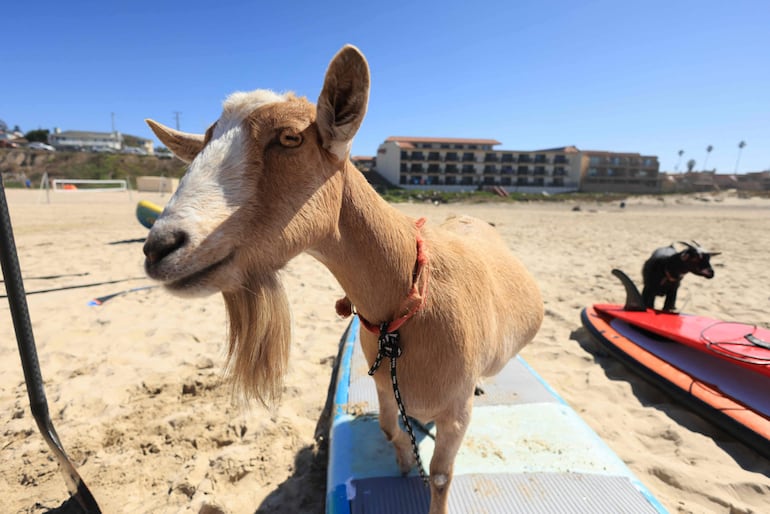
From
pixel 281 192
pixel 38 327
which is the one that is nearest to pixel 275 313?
pixel 281 192

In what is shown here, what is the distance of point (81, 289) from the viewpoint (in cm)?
634

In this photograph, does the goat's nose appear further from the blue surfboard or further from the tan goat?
the blue surfboard

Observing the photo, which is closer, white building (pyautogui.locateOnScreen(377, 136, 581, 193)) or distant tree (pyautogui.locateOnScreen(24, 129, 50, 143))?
white building (pyautogui.locateOnScreen(377, 136, 581, 193))

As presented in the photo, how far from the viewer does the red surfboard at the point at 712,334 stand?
3.52 m

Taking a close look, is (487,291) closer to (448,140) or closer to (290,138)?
(290,138)

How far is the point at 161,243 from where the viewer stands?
1105 millimetres

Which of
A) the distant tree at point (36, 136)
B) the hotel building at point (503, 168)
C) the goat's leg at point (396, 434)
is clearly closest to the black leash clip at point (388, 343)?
the goat's leg at point (396, 434)

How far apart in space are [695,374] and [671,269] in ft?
5.16

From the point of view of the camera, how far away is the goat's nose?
1.10 metres

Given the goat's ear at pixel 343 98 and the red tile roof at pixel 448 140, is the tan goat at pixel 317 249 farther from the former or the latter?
the red tile roof at pixel 448 140

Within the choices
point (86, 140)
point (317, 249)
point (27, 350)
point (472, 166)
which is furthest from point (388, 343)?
point (86, 140)

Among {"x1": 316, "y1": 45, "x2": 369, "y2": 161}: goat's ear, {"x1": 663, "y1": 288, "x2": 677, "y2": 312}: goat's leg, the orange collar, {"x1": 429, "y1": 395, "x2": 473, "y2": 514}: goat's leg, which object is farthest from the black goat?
{"x1": 316, "y1": 45, "x2": 369, "y2": 161}: goat's ear

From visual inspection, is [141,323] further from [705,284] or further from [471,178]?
[471,178]

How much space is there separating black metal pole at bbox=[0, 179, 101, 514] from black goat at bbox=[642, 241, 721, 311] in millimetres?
6138
